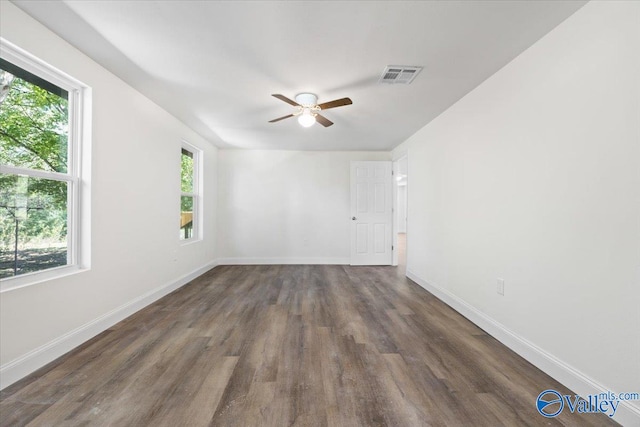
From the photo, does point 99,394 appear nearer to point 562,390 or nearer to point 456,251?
point 562,390

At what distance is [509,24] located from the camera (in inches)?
75.7

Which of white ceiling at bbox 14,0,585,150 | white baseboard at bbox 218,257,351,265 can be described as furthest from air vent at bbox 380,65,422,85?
white baseboard at bbox 218,257,351,265

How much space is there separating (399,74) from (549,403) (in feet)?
8.77

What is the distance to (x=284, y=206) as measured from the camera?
587 centimetres

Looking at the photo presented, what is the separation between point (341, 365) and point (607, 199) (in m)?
1.93

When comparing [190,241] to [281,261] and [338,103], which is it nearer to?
[281,261]

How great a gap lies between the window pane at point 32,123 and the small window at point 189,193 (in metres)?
2.01

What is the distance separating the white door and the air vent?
301 cm

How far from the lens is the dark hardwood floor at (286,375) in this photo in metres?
1.50

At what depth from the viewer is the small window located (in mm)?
4441

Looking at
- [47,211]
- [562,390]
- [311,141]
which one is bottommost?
[562,390]

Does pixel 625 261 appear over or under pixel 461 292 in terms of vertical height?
over

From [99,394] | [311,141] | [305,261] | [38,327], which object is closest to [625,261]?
[99,394]

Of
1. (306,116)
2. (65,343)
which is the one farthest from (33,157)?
(306,116)
